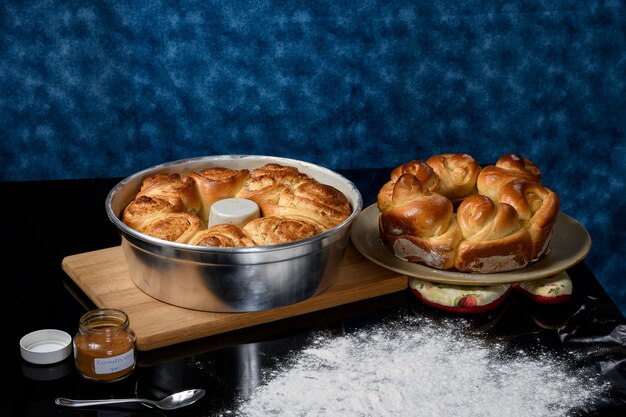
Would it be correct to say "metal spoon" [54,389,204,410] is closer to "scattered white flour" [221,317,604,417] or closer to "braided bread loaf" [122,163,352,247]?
"scattered white flour" [221,317,604,417]

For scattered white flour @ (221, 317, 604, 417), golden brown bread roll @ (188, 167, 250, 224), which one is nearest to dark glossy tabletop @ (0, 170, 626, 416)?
scattered white flour @ (221, 317, 604, 417)

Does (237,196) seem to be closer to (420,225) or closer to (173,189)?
(173,189)

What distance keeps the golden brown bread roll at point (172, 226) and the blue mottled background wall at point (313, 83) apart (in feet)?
4.52

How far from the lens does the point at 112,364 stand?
123cm

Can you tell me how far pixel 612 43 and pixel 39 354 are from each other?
243cm

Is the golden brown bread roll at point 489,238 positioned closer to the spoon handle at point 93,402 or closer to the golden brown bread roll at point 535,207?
the golden brown bread roll at point 535,207

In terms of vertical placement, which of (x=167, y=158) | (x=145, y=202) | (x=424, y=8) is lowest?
(x=167, y=158)

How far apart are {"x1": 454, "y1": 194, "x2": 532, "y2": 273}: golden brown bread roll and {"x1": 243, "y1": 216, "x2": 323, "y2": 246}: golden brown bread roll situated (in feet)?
0.95

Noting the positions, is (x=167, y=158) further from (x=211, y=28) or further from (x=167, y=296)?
(x=167, y=296)

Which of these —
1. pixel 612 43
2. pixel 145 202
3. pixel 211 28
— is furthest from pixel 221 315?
pixel 612 43

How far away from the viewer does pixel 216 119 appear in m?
2.87

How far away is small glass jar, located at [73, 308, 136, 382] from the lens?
48.5 inches

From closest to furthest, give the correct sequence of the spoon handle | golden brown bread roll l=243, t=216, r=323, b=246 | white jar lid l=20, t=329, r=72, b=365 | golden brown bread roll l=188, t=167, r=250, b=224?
the spoon handle
white jar lid l=20, t=329, r=72, b=365
golden brown bread roll l=243, t=216, r=323, b=246
golden brown bread roll l=188, t=167, r=250, b=224

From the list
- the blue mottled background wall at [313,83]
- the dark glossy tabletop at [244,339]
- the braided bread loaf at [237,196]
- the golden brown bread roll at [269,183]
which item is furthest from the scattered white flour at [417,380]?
the blue mottled background wall at [313,83]
